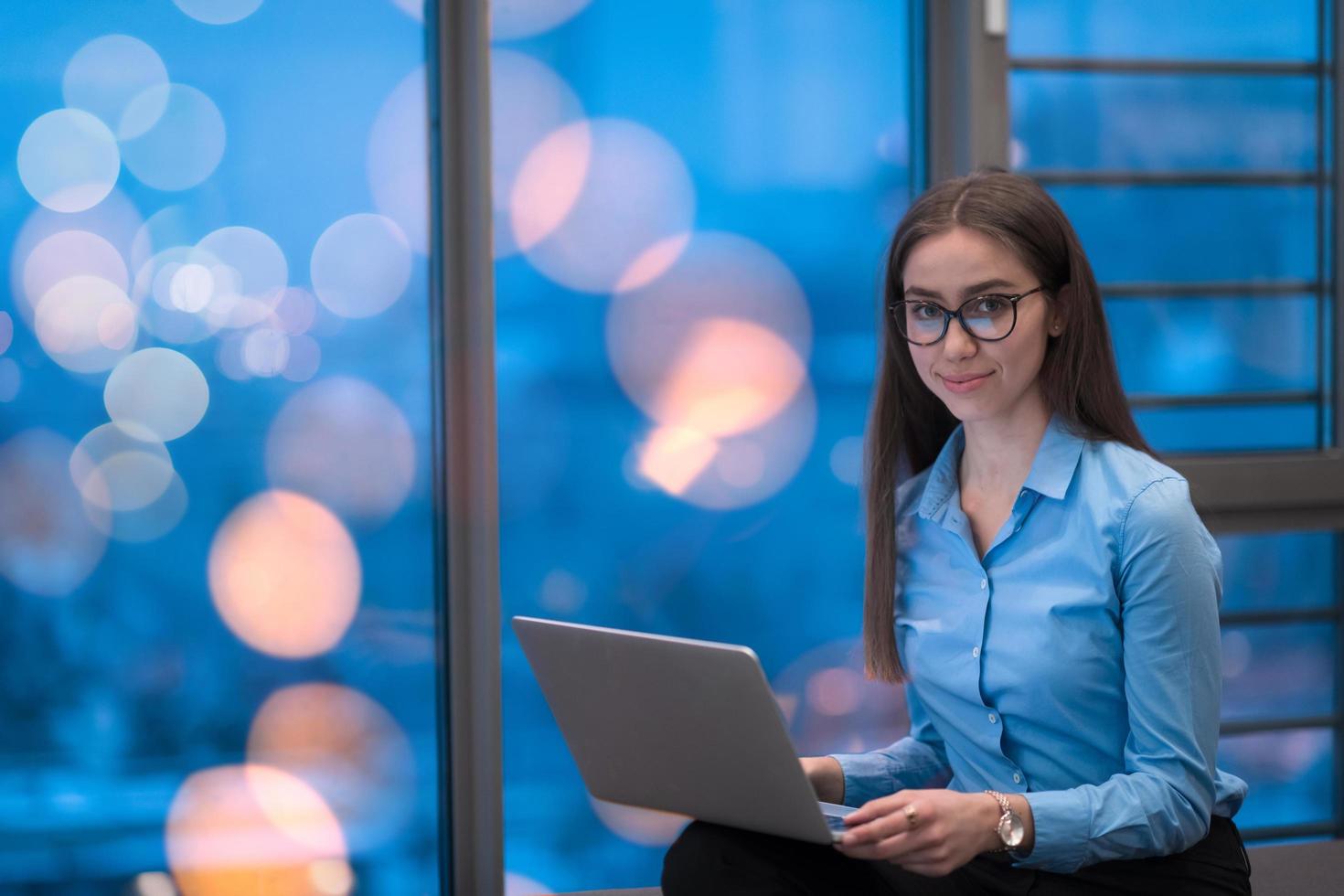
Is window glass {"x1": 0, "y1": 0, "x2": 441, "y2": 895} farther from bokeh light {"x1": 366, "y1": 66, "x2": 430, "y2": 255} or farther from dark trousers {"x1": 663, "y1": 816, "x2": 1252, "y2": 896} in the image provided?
dark trousers {"x1": 663, "y1": 816, "x2": 1252, "y2": 896}

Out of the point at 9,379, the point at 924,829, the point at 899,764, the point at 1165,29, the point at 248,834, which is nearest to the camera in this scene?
the point at 924,829

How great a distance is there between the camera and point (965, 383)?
160 cm

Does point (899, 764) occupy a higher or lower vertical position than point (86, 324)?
lower

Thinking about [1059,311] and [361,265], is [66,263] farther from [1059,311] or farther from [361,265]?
[1059,311]

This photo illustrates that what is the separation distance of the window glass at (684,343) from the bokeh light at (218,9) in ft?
1.55

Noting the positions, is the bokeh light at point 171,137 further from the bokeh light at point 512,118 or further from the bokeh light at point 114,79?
the bokeh light at point 512,118

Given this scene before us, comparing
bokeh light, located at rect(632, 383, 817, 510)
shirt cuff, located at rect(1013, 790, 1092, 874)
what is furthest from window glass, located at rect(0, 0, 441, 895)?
shirt cuff, located at rect(1013, 790, 1092, 874)

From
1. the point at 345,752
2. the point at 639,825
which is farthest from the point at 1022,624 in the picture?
the point at 345,752

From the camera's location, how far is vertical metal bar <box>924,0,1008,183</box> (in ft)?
8.37

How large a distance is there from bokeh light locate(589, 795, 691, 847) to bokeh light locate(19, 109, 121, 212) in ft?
4.92

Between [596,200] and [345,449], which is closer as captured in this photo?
[345,449]

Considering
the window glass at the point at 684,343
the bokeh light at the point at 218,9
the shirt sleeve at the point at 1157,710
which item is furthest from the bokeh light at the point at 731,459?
the shirt sleeve at the point at 1157,710

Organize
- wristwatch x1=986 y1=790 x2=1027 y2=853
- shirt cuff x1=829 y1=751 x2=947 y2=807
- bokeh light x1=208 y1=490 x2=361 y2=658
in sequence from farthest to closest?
bokeh light x1=208 y1=490 x2=361 y2=658 → shirt cuff x1=829 y1=751 x2=947 y2=807 → wristwatch x1=986 y1=790 x2=1027 y2=853

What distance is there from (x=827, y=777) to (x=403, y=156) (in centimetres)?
148
